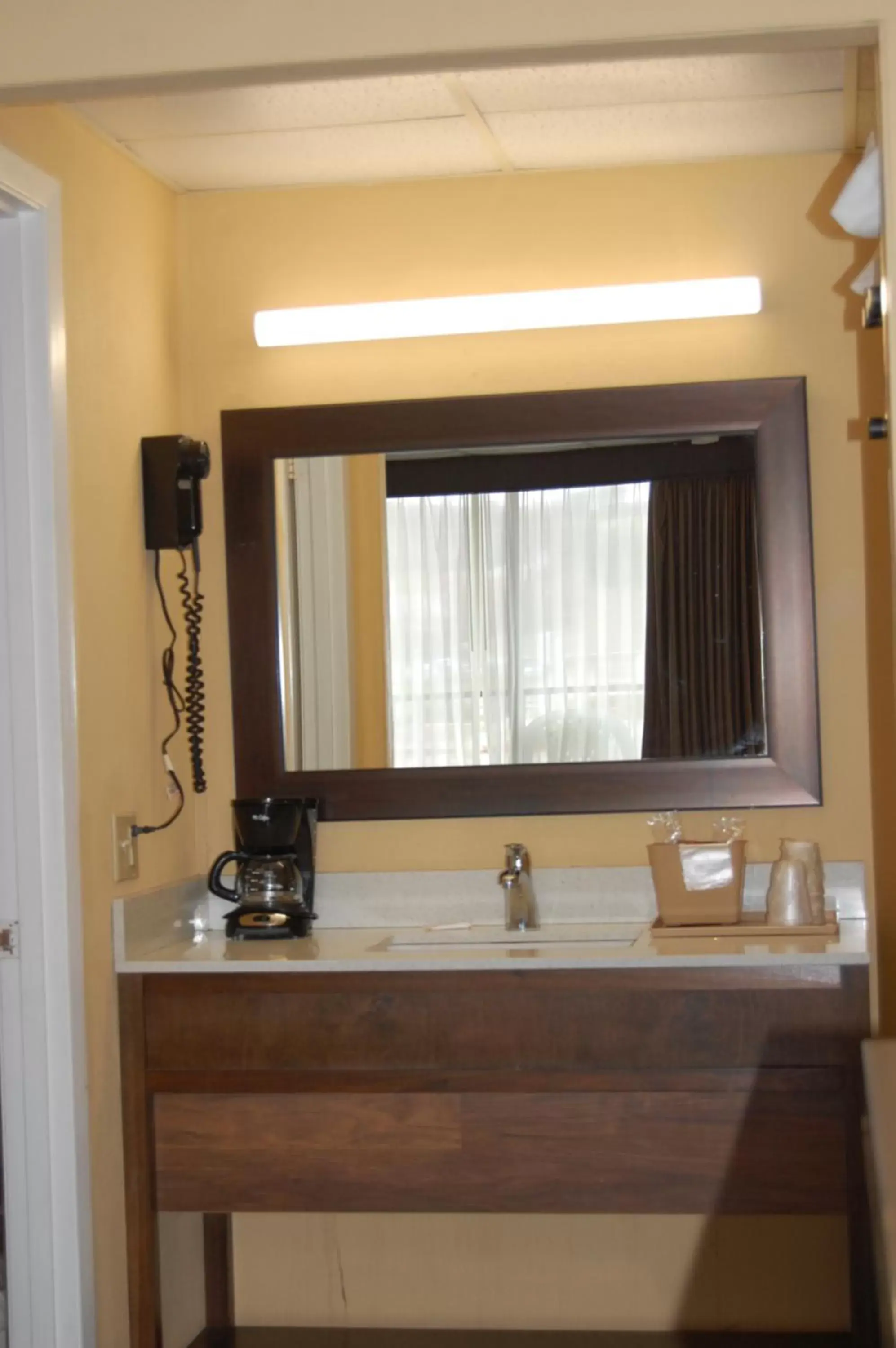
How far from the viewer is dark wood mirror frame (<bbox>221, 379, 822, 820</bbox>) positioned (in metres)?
2.92

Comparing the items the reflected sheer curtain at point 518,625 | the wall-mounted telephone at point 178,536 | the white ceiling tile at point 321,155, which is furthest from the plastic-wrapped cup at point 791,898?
the white ceiling tile at point 321,155

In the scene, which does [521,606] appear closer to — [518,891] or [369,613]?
[369,613]

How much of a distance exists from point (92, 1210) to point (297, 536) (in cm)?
130

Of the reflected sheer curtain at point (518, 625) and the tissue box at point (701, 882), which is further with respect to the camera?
the reflected sheer curtain at point (518, 625)

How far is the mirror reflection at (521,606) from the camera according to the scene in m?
2.95

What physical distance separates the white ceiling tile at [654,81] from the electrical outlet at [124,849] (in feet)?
4.47

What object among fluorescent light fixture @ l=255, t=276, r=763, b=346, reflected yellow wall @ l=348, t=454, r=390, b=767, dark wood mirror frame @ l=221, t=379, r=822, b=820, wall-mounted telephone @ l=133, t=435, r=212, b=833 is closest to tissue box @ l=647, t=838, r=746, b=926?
dark wood mirror frame @ l=221, t=379, r=822, b=820

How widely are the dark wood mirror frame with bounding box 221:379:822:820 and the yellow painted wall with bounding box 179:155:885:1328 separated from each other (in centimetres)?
4

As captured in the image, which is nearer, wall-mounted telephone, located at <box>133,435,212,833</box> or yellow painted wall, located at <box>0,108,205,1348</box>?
yellow painted wall, located at <box>0,108,205,1348</box>

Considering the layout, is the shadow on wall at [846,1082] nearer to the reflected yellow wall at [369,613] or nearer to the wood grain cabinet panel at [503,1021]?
the wood grain cabinet panel at [503,1021]

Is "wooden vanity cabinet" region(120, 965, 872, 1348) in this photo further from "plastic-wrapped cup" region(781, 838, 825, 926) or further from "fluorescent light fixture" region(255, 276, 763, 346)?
"fluorescent light fixture" region(255, 276, 763, 346)

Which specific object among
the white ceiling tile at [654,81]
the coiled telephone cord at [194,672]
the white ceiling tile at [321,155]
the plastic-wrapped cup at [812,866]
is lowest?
the plastic-wrapped cup at [812,866]

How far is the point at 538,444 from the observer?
3.00 metres

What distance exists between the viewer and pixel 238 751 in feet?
10.0
